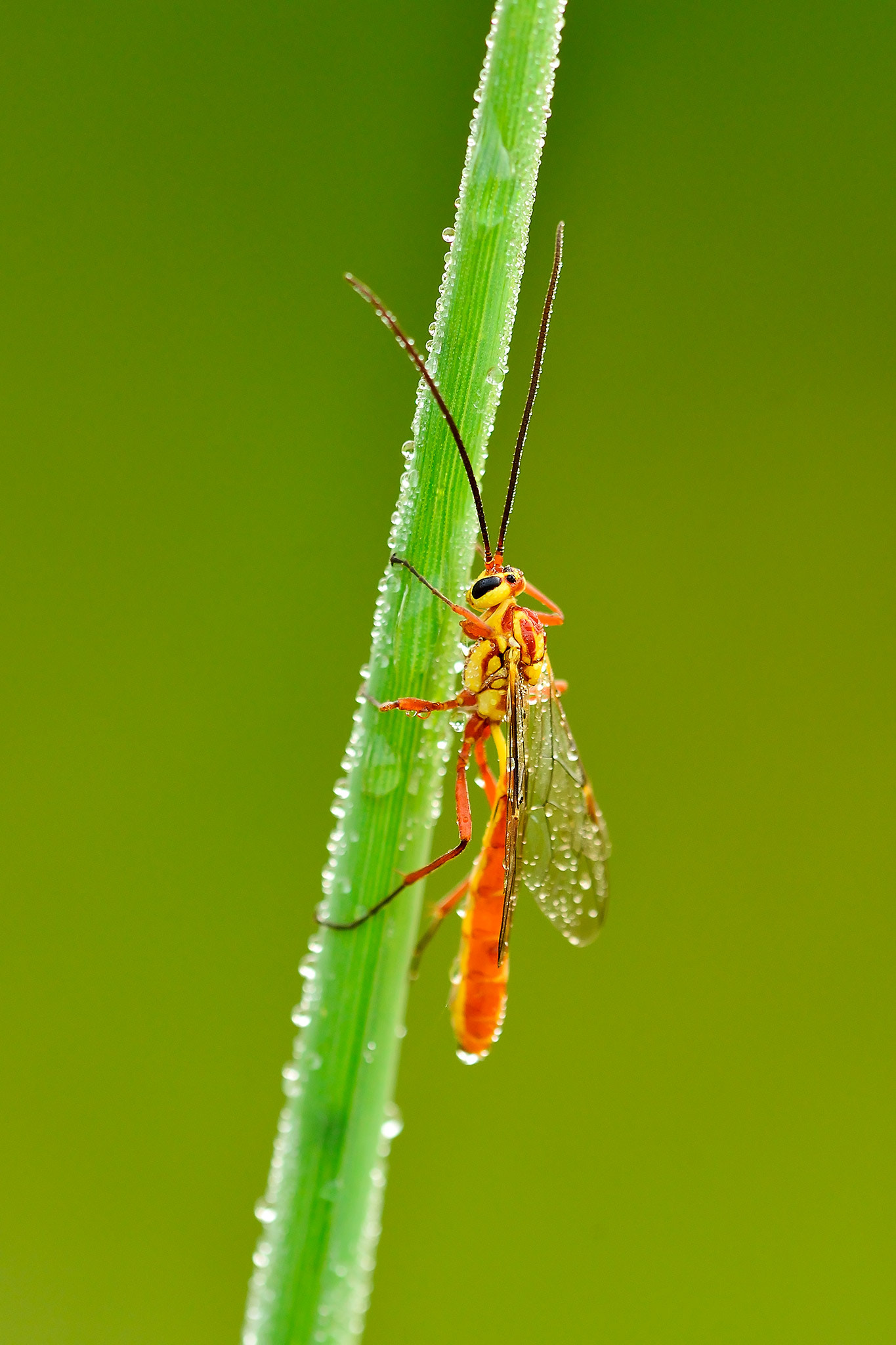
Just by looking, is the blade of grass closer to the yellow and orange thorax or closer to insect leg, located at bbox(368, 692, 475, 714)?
insect leg, located at bbox(368, 692, 475, 714)

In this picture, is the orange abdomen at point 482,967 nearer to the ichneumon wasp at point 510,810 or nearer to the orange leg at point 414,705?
the ichneumon wasp at point 510,810

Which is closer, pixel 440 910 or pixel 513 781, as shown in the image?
pixel 513 781

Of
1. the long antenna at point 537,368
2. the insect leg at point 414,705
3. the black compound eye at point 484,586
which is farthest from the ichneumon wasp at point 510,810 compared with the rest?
the insect leg at point 414,705

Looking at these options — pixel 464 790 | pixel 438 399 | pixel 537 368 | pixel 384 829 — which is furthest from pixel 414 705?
pixel 464 790

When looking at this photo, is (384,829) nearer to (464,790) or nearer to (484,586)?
(484,586)

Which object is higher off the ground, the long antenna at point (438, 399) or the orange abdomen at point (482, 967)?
the long antenna at point (438, 399)

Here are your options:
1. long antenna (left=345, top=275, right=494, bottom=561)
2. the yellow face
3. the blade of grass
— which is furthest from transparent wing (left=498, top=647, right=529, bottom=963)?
long antenna (left=345, top=275, right=494, bottom=561)
